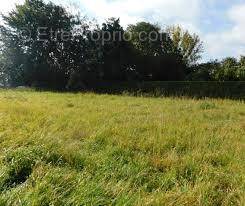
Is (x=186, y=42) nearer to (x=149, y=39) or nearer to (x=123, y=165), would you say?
(x=149, y=39)

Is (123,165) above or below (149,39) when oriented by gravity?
below

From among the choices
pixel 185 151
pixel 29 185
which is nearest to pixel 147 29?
pixel 185 151

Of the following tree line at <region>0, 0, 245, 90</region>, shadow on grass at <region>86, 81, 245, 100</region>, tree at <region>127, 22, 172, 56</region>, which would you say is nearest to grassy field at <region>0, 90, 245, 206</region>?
shadow on grass at <region>86, 81, 245, 100</region>

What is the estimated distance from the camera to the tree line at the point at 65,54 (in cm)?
2900

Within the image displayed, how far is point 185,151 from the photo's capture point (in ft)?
21.0

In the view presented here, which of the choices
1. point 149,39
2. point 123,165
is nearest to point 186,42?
point 149,39

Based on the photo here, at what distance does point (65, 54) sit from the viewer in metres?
30.8

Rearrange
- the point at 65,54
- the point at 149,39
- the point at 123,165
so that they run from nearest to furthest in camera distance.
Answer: the point at 123,165, the point at 65,54, the point at 149,39

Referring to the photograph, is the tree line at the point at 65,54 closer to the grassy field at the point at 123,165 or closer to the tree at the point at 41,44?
the tree at the point at 41,44

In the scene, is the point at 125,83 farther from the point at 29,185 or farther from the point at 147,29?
the point at 29,185

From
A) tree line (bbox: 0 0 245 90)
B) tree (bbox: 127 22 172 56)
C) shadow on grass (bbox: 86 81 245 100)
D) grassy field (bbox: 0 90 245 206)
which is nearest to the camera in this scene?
grassy field (bbox: 0 90 245 206)

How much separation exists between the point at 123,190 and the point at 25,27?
28.5 m

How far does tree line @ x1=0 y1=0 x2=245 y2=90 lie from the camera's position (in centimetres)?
2900

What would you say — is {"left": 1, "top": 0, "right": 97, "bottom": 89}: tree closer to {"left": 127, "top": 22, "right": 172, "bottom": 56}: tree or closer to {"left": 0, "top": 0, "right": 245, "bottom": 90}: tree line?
{"left": 0, "top": 0, "right": 245, "bottom": 90}: tree line
